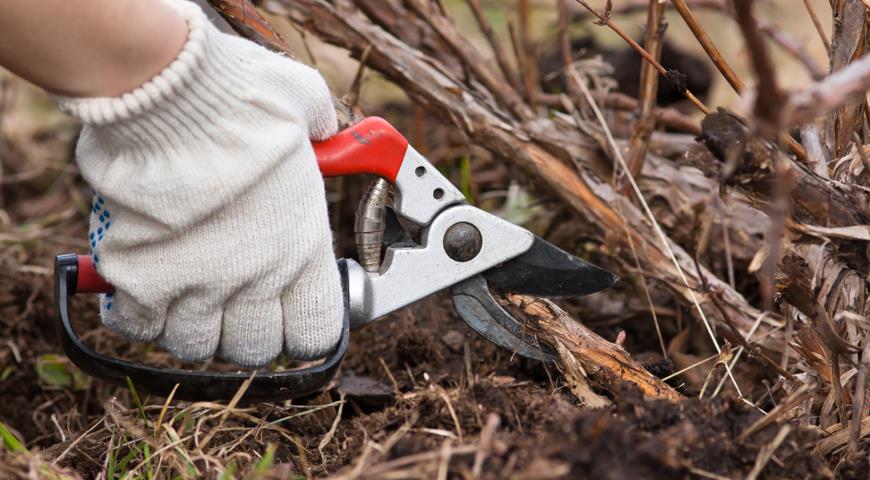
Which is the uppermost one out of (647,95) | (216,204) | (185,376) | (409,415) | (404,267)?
(647,95)

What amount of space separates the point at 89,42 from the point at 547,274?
2.86 feet

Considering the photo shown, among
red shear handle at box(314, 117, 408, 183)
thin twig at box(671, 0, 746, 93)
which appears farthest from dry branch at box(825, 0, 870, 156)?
red shear handle at box(314, 117, 408, 183)

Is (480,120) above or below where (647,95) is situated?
below

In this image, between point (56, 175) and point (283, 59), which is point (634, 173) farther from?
point (56, 175)

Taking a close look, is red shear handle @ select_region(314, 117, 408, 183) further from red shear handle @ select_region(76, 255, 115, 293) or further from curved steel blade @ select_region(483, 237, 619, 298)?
red shear handle @ select_region(76, 255, 115, 293)

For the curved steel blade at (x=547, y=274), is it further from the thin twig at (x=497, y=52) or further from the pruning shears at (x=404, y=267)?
the thin twig at (x=497, y=52)

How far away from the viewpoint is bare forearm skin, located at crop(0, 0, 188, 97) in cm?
131

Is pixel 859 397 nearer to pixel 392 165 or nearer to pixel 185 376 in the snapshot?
pixel 392 165

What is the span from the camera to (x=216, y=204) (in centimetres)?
145

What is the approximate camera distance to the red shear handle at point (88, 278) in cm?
161

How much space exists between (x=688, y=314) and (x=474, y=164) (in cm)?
115

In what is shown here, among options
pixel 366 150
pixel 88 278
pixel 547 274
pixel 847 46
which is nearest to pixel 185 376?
pixel 88 278

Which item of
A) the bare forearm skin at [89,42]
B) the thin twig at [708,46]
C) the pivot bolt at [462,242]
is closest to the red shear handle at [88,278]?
the bare forearm skin at [89,42]

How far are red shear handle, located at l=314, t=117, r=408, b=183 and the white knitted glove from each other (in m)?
0.04
